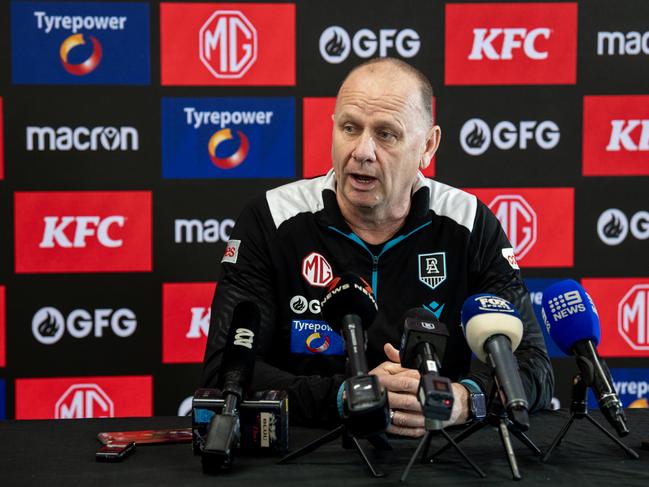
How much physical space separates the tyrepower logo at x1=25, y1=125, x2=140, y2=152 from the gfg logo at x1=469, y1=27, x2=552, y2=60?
119 centimetres

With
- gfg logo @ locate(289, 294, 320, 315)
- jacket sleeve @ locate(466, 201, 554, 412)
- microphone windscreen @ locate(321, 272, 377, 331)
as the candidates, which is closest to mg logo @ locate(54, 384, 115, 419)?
gfg logo @ locate(289, 294, 320, 315)

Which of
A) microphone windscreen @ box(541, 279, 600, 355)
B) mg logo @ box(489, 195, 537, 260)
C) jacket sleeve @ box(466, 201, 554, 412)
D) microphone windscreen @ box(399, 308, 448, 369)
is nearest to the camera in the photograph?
microphone windscreen @ box(399, 308, 448, 369)

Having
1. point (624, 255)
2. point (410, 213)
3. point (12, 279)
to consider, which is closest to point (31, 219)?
point (12, 279)

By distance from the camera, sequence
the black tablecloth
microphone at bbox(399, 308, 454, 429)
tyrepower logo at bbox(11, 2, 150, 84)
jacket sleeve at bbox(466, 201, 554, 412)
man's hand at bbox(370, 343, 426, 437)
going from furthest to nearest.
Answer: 1. tyrepower logo at bbox(11, 2, 150, 84)
2. jacket sleeve at bbox(466, 201, 554, 412)
3. man's hand at bbox(370, 343, 426, 437)
4. the black tablecloth
5. microphone at bbox(399, 308, 454, 429)

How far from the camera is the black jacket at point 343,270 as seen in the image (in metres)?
1.85

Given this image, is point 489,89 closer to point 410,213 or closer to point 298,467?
point 410,213

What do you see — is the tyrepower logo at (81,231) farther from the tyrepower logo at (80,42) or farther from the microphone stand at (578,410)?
A: the microphone stand at (578,410)

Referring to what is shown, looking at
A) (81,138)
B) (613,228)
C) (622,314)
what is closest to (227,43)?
(81,138)

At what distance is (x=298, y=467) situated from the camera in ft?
Answer: 3.95

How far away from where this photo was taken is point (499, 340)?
3.49 ft

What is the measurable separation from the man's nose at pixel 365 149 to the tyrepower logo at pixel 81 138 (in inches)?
44.5

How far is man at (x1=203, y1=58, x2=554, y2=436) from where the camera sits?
182 cm

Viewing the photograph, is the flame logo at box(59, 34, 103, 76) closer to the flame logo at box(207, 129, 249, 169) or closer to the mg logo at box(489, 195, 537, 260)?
the flame logo at box(207, 129, 249, 169)

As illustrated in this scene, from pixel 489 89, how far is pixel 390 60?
932 mm
